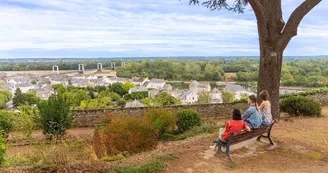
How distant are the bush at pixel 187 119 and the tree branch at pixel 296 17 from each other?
15.0 feet

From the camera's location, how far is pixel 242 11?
10508mm

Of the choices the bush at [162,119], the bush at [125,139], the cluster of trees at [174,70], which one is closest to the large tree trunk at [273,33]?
the bush at [162,119]

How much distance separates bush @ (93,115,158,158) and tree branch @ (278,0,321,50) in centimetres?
484

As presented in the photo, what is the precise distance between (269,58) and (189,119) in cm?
406

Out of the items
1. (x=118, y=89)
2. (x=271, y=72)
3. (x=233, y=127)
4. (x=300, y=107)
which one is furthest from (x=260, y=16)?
(x=118, y=89)

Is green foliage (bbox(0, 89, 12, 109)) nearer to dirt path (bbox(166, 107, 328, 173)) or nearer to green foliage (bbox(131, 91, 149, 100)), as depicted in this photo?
green foliage (bbox(131, 91, 149, 100))

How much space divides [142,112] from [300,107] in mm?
7087

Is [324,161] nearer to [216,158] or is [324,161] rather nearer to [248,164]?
[248,164]

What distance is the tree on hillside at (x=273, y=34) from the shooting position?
8383 mm

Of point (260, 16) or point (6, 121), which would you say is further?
point (6, 121)

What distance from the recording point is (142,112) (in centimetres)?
1441

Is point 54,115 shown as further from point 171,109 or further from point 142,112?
point 171,109

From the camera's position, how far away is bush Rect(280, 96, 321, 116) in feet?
35.5

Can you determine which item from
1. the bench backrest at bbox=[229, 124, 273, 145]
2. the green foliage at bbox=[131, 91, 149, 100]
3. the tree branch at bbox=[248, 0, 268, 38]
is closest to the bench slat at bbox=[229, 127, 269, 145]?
the bench backrest at bbox=[229, 124, 273, 145]
